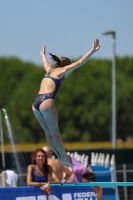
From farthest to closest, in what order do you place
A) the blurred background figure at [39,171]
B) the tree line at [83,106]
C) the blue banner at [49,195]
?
1. the tree line at [83,106]
2. the blurred background figure at [39,171]
3. the blue banner at [49,195]

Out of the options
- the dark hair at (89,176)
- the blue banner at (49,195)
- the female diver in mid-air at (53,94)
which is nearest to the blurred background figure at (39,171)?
the blue banner at (49,195)

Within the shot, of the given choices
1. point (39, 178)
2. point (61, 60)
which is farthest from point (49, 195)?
point (61, 60)

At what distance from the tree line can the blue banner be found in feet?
156

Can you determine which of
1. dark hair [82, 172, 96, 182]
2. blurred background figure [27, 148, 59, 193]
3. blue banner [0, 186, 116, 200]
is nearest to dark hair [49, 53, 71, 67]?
blue banner [0, 186, 116, 200]

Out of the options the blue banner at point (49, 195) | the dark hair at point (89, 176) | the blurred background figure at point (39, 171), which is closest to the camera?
the blue banner at point (49, 195)

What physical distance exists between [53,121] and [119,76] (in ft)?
174

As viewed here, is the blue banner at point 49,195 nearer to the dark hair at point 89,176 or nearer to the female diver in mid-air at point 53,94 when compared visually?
the dark hair at point 89,176

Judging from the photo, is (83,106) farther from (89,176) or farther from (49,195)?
(49,195)

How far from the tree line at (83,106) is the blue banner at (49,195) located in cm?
4755

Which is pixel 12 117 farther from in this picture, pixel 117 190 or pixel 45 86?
pixel 45 86

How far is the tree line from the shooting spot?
2383 inches

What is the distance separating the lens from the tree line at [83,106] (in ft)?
199

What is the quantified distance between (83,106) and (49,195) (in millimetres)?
51804

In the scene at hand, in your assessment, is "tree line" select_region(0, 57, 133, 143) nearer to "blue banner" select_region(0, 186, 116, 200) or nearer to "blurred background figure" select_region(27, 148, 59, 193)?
"blurred background figure" select_region(27, 148, 59, 193)
